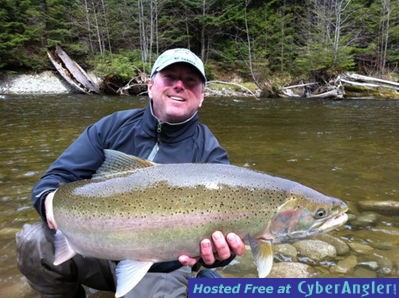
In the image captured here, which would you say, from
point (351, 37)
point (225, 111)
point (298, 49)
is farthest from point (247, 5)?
point (225, 111)

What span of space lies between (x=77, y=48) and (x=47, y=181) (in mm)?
24983

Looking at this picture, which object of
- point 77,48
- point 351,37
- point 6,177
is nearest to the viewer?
point 6,177

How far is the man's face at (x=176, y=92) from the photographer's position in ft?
8.23

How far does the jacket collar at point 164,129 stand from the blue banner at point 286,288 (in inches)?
37.4

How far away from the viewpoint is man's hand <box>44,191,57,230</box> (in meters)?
2.17

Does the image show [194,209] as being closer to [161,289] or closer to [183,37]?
[161,289]

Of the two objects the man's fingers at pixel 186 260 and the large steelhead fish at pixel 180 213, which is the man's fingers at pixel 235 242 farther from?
the man's fingers at pixel 186 260

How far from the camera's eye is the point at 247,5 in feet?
103

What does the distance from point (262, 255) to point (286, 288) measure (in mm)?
223

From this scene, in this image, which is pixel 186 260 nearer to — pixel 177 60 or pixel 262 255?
pixel 262 255

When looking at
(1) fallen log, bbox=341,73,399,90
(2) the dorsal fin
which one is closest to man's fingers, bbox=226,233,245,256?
(2) the dorsal fin

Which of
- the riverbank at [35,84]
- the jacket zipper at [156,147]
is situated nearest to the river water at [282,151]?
the jacket zipper at [156,147]

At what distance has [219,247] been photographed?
1938 millimetres

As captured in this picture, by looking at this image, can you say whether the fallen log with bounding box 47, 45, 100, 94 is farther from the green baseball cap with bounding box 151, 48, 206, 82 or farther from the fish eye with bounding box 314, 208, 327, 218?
the fish eye with bounding box 314, 208, 327, 218
